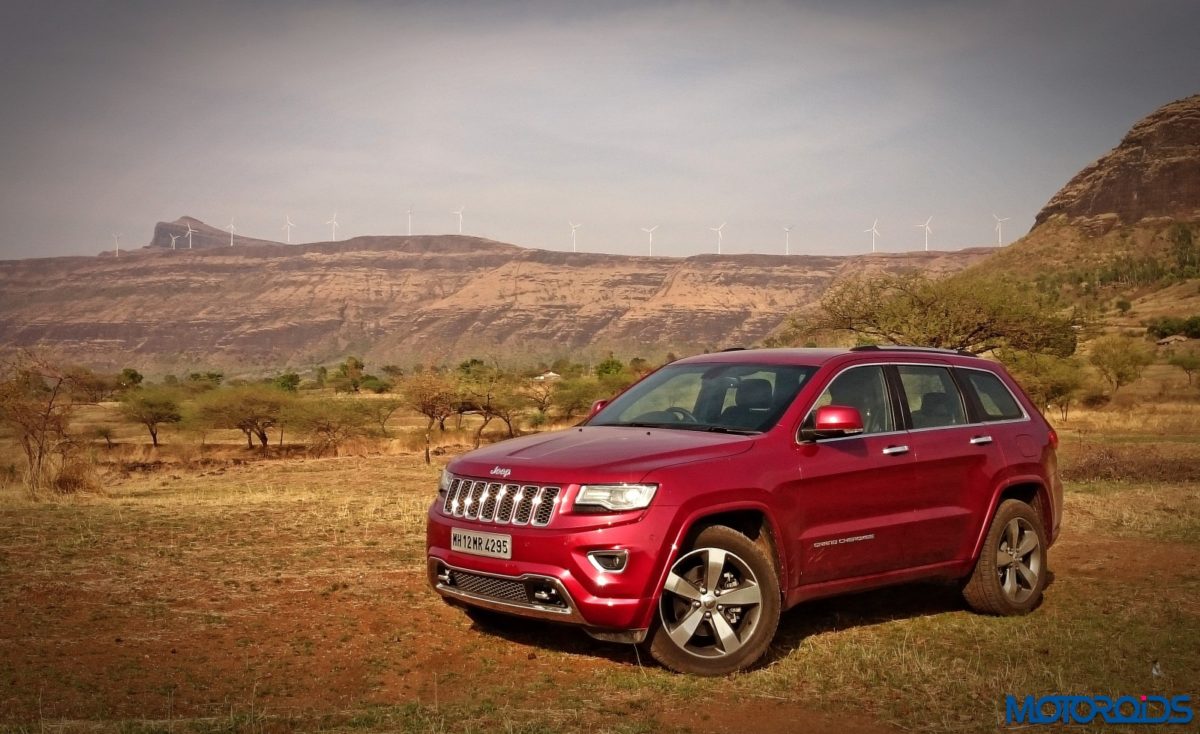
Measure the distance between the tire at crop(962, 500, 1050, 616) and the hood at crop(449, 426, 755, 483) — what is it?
97.2 inches

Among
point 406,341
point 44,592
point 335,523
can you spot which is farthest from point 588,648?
point 406,341

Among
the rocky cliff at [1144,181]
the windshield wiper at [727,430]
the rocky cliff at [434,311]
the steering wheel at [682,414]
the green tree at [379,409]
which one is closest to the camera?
the windshield wiper at [727,430]

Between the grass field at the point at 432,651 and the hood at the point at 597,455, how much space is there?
3.87 feet

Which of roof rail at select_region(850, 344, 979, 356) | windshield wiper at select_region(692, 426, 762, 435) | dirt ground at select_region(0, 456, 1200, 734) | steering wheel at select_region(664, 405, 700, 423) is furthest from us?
roof rail at select_region(850, 344, 979, 356)

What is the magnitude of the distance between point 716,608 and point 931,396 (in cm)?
271

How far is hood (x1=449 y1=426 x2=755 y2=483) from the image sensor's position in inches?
243

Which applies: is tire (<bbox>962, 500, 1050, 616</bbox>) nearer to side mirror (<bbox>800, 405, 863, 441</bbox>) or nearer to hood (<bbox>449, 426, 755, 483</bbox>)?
side mirror (<bbox>800, 405, 863, 441</bbox>)

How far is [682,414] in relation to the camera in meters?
7.44

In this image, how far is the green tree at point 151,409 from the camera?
5278cm

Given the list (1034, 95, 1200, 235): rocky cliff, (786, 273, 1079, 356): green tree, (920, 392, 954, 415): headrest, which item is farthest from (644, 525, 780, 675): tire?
(1034, 95, 1200, 235): rocky cliff

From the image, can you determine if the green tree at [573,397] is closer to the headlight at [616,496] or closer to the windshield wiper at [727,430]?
the windshield wiper at [727,430]

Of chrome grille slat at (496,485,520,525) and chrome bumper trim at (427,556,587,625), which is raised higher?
chrome grille slat at (496,485,520,525)

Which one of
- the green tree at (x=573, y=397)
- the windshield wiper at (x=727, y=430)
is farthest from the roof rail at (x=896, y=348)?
the green tree at (x=573, y=397)

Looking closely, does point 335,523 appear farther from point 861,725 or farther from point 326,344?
point 326,344
